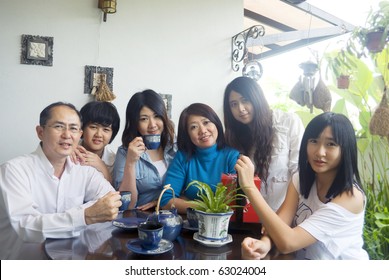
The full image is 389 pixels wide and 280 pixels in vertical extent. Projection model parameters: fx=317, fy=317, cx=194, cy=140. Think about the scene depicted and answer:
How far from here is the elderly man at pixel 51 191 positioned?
1.00 meters

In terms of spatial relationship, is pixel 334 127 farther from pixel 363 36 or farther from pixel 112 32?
pixel 112 32

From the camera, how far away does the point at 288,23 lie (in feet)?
10.3

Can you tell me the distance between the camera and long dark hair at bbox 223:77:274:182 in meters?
1.43

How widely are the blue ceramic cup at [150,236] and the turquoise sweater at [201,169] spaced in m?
0.51

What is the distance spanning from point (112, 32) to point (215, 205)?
71.1 inches

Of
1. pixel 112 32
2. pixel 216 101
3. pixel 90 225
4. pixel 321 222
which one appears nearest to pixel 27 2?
pixel 112 32

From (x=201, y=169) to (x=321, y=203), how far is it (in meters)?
0.53

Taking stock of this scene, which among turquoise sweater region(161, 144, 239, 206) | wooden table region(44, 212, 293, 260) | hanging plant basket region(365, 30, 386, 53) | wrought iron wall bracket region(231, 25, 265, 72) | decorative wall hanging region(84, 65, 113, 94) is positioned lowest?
wooden table region(44, 212, 293, 260)

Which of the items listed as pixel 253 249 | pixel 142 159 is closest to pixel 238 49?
pixel 142 159

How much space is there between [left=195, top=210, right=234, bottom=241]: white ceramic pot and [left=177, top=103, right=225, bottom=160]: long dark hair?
51 cm

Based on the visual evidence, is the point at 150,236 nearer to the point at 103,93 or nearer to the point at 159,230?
the point at 159,230

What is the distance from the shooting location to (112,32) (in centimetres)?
231

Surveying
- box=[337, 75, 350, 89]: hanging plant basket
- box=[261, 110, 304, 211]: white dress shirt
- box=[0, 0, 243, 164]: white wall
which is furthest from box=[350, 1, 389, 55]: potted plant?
box=[0, 0, 243, 164]: white wall

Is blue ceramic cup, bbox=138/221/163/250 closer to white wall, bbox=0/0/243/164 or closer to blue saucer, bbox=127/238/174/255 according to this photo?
blue saucer, bbox=127/238/174/255
